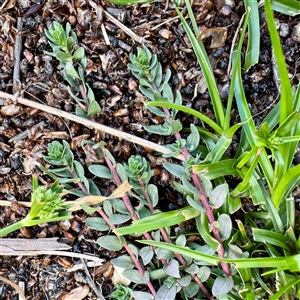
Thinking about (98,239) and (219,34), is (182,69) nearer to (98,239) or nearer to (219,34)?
(219,34)

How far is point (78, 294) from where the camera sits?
138 cm

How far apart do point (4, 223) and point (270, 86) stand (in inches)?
39.7

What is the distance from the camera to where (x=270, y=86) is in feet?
4.61

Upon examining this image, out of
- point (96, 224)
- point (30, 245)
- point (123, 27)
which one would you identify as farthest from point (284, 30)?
point (30, 245)

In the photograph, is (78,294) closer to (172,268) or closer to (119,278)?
(119,278)

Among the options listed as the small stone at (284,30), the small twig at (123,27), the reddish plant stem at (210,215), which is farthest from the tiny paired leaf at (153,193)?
the small stone at (284,30)

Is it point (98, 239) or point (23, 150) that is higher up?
point (23, 150)

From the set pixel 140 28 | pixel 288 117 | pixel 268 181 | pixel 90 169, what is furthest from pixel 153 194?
pixel 140 28

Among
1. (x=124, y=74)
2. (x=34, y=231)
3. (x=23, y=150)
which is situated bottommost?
(x=34, y=231)

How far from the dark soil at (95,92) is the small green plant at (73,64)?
0.16 feet

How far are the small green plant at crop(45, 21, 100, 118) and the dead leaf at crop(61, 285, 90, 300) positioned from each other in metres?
0.57

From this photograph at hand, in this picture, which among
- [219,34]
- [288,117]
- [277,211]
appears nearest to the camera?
[288,117]

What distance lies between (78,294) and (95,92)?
675mm

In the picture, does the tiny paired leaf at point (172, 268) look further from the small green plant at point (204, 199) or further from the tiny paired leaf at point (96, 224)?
the tiny paired leaf at point (96, 224)
